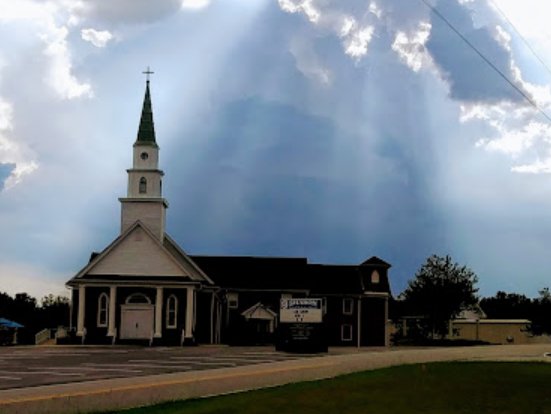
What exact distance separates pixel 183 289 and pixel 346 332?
706 inches

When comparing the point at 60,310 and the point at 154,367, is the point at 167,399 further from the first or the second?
the point at 60,310

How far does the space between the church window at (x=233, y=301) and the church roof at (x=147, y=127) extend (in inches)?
519

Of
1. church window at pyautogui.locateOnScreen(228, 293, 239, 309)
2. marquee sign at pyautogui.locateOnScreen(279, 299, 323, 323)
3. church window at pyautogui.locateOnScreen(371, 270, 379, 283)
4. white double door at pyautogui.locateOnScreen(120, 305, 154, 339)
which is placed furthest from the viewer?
church window at pyautogui.locateOnScreen(371, 270, 379, 283)

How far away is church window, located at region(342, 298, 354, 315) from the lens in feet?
236

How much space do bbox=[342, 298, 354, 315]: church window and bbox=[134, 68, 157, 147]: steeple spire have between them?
782 inches

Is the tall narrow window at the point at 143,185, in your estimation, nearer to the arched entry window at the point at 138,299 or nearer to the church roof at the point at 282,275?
the arched entry window at the point at 138,299

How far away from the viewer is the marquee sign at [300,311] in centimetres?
4134

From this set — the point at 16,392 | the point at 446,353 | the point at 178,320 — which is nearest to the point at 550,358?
the point at 446,353

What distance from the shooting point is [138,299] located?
5859cm

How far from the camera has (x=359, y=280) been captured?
2876 inches

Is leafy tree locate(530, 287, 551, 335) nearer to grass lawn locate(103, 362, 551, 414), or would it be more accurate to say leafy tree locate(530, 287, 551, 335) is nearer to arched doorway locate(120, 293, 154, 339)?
arched doorway locate(120, 293, 154, 339)

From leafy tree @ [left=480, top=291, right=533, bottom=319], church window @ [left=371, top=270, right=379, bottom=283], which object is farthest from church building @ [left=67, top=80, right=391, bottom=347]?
leafy tree @ [left=480, top=291, right=533, bottom=319]

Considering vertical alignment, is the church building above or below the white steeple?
below

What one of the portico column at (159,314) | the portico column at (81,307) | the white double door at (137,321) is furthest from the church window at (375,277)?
the portico column at (81,307)
